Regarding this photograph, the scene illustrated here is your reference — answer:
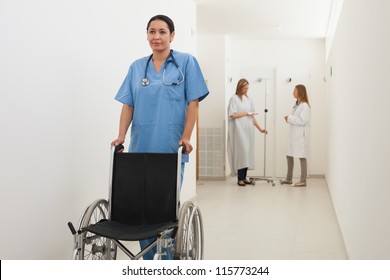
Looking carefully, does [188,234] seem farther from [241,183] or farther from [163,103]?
[241,183]

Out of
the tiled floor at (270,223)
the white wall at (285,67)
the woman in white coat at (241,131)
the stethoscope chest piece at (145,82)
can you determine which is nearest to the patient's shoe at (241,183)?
the woman in white coat at (241,131)

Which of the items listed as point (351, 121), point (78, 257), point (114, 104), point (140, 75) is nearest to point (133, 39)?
point (114, 104)

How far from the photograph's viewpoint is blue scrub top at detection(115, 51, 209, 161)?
2746mm

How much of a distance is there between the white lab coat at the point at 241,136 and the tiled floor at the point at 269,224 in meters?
0.40

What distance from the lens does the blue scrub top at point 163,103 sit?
2.75 meters

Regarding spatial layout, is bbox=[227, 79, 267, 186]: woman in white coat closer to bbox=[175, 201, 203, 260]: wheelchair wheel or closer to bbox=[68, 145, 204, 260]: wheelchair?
bbox=[175, 201, 203, 260]: wheelchair wheel

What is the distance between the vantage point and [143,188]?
2.46 metres

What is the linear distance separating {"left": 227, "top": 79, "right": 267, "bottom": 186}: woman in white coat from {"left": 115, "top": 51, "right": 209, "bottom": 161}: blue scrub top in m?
4.46

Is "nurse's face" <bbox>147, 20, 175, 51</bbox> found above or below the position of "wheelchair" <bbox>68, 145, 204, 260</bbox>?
above

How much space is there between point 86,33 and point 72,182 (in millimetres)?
898

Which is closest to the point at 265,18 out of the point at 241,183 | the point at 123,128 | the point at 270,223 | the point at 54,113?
the point at 241,183

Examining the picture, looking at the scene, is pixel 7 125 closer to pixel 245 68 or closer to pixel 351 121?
pixel 351 121

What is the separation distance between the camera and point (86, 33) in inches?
119

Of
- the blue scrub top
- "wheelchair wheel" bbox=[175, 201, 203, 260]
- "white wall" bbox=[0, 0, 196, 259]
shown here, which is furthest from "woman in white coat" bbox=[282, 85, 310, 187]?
"wheelchair wheel" bbox=[175, 201, 203, 260]
